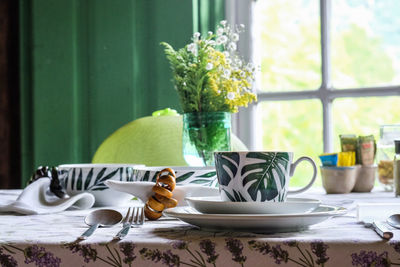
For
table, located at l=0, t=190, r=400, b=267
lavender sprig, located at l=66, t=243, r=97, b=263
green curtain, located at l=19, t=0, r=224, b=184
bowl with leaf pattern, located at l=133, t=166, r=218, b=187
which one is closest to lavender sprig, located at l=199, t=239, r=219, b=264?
table, located at l=0, t=190, r=400, b=267

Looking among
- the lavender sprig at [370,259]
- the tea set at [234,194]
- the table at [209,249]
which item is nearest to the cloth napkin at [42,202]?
the tea set at [234,194]

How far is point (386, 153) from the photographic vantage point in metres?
1.30

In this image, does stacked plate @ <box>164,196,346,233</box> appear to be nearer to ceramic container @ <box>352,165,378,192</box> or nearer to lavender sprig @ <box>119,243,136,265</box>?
lavender sprig @ <box>119,243,136,265</box>

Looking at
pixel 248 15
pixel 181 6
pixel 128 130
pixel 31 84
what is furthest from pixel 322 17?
pixel 31 84

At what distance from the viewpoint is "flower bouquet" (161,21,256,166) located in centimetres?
116

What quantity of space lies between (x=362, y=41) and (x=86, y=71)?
1.03 meters

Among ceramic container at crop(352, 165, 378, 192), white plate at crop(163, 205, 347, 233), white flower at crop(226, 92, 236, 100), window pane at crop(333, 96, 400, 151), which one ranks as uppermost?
white flower at crop(226, 92, 236, 100)

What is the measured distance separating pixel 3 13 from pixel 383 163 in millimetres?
1578

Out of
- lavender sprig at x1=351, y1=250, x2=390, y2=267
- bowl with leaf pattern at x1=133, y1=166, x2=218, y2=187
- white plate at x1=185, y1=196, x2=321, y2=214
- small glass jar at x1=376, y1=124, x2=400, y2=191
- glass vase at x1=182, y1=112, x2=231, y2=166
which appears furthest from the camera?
small glass jar at x1=376, y1=124, x2=400, y2=191

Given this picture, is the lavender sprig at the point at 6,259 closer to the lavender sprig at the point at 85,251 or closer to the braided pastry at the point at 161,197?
the lavender sprig at the point at 85,251

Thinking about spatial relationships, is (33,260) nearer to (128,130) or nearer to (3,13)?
(128,130)

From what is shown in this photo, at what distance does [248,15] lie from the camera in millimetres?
2096

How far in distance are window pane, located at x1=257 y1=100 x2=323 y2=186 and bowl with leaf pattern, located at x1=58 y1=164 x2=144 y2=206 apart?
3.89 ft

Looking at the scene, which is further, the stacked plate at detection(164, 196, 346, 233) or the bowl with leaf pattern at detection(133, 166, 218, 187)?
the bowl with leaf pattern at detection(133, 166, 218, 187)
